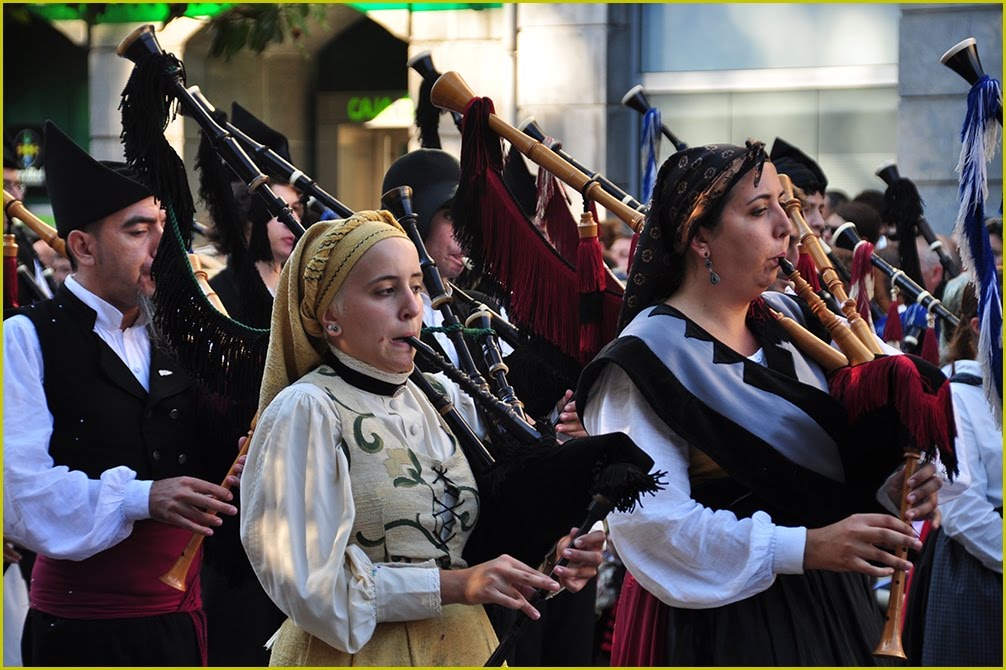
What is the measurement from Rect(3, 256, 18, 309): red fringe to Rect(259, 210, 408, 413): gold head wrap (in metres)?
2.38

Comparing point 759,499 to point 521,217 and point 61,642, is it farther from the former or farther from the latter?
point 61,642

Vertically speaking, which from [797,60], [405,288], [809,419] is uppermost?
[797,60]

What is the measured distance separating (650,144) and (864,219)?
8.13 feet

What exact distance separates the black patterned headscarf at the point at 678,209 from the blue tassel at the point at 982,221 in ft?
2.11

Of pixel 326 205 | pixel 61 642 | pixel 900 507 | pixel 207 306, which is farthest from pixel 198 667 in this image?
pixel 900 507

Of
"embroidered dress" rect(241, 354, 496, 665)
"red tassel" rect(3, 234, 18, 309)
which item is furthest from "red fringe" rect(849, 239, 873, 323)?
"red tassel" rect(3, 234, 18, 309)

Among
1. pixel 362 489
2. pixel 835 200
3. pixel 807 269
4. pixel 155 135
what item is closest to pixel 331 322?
pixel 362 489

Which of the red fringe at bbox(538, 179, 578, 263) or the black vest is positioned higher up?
the red fringe at bbox(538, 179, 578, 263)

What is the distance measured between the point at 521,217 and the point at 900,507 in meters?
1.47

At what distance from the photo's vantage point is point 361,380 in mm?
3400

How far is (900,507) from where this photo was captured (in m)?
3.50

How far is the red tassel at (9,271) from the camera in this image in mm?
5512

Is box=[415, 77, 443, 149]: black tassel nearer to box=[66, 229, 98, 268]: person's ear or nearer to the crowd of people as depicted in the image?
the crowd of people

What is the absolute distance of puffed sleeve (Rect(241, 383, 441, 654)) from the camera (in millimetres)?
3162
